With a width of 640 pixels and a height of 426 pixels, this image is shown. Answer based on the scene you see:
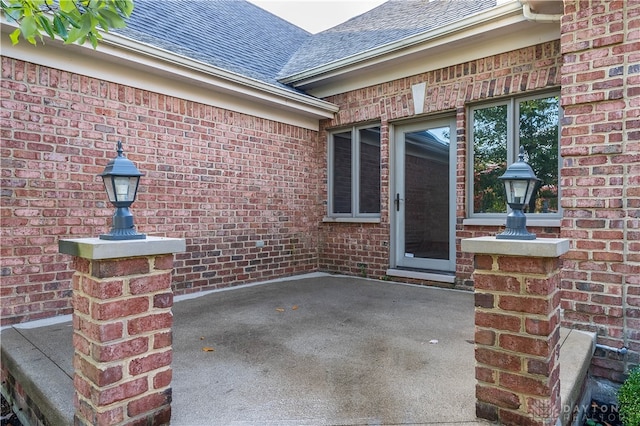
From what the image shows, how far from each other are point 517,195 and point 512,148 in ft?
9.35

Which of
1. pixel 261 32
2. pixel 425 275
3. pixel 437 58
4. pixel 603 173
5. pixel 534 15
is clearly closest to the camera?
pixel 603 173

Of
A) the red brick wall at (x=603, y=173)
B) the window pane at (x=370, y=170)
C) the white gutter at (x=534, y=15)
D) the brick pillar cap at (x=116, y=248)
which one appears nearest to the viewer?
the brick pillar cap at (x=116, y=248)

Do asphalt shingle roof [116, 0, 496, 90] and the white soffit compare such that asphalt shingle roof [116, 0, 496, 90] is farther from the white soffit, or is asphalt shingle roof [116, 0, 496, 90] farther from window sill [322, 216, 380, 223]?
window sill [322, 216, 380, 223]

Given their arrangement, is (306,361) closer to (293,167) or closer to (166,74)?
(166,74)

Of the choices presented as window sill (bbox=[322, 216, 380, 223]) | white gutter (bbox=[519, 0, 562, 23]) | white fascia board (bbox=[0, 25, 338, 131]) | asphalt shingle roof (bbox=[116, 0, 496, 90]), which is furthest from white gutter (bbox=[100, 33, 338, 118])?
white gutter (bbox=[519, 0, 562, 23])

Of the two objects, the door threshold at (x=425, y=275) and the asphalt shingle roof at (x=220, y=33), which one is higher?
the asphalt shingle roof at (x=220, y=33)

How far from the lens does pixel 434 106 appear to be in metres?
4.93

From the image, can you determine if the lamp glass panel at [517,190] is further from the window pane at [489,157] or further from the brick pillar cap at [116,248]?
the window pane at [489,157]

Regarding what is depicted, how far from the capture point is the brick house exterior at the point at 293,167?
2822 mm

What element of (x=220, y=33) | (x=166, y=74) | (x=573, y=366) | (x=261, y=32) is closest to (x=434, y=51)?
(x=166, y=74)

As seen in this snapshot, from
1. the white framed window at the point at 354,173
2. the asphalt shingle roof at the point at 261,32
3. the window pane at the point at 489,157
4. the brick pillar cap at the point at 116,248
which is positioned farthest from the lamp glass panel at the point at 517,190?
the white framed window at the point at 354,173

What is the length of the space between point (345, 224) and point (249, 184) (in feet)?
5.31

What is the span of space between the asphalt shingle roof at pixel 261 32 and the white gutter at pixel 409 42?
12 cm

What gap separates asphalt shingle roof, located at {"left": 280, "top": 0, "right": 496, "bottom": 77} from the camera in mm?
5348
